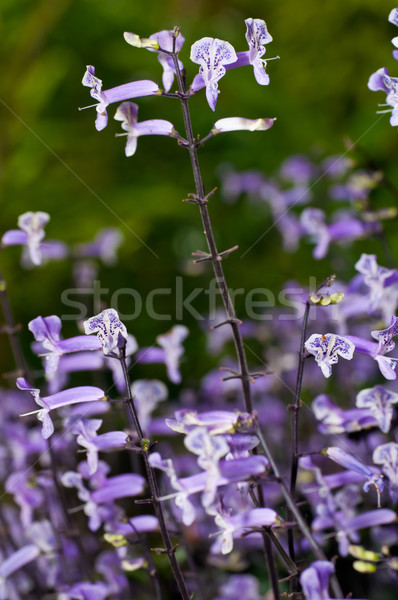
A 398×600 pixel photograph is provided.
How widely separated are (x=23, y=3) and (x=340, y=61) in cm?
126

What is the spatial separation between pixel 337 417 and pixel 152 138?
1.88 meters

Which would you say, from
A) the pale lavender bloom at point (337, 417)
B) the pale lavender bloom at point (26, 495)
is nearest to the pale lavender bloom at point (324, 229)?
the pale lavender bloom at point (337, 417)

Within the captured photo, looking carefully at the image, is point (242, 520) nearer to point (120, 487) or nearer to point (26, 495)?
point (120, 487)

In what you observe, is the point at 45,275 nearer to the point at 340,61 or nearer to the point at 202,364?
the point at 202,364

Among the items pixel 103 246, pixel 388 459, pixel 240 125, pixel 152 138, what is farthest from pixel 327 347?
pixel 152 138

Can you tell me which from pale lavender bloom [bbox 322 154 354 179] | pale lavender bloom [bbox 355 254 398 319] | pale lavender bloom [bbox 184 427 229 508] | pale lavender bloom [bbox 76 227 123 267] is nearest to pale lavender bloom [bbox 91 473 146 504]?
pale lavender bloom [bbox 184 427 229 508]

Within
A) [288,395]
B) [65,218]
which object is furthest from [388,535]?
[65,218]

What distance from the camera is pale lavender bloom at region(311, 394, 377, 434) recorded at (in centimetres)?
94

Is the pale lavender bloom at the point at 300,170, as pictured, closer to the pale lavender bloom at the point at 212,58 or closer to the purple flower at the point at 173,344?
the purple flower at the point at 173,344

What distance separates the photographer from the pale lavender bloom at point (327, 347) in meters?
0.74

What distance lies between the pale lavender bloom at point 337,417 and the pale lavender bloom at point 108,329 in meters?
0.35

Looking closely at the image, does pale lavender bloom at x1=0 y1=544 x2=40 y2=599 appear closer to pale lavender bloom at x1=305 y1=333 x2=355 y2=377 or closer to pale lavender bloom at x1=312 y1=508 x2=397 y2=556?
pale lavender bloom at x1=312 y1=508 x2=397 y2=556

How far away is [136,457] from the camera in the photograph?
1.21m

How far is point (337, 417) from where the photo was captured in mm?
942
